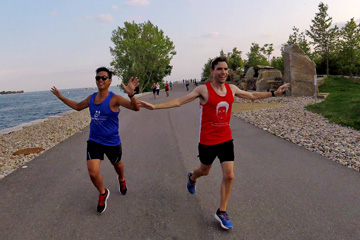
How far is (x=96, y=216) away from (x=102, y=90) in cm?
176

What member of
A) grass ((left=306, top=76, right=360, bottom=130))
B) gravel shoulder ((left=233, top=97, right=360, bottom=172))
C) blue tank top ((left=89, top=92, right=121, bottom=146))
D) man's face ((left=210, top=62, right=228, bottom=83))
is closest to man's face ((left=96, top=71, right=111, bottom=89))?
blue tank top ((left=89, top=92, right=121, bottom=146))

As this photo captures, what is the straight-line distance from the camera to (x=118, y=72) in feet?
175

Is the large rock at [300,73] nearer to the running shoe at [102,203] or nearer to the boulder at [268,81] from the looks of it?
the boulder at [268,81]

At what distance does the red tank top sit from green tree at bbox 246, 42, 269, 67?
47786mm

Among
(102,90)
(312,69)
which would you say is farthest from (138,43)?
(102,90)

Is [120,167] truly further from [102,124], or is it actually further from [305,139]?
[305,139]

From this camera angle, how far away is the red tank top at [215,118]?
3.27 metres

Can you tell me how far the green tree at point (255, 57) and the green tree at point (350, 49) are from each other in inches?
675

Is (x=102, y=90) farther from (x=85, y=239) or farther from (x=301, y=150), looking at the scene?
(x=301, y=150)

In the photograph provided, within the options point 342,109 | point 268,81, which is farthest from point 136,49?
point 342,109

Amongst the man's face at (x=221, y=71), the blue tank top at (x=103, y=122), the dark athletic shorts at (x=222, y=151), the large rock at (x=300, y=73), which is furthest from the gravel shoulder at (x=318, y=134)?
the large rock at (x=300, y=73)

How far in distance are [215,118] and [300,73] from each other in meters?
18.9

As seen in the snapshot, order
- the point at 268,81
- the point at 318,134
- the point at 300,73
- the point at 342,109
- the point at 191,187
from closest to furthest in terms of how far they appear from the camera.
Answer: the point at 191,187, the point at 318,134, the point at 342,109, the point at 300,73, the point at 268,81

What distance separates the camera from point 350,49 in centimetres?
3109
